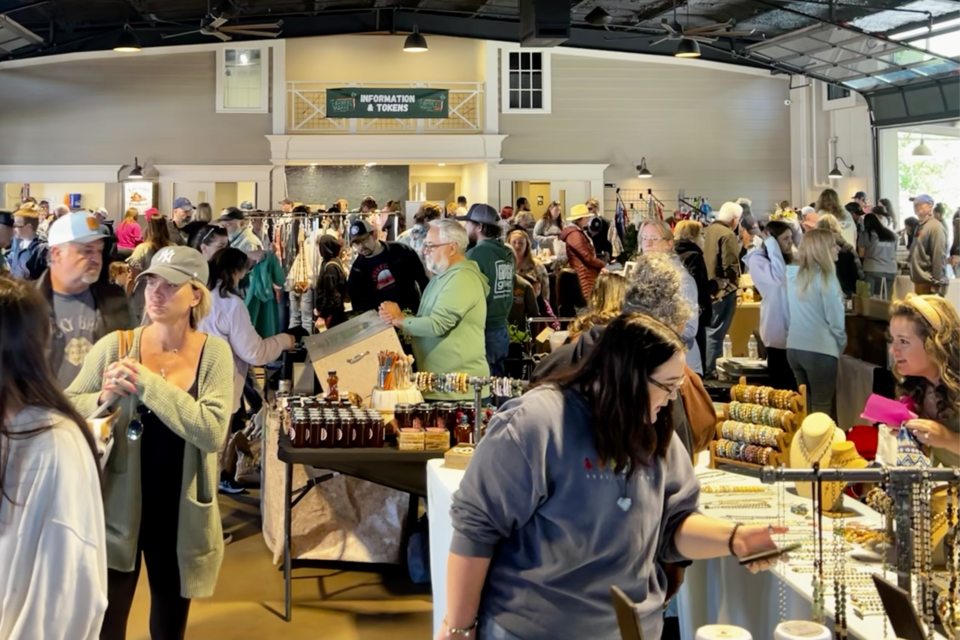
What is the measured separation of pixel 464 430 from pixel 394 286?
2575mm

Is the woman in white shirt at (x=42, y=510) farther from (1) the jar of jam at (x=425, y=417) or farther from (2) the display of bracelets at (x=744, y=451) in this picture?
(1) the jar of jam at (x=425, y=417)

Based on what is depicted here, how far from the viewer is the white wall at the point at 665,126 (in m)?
19.4

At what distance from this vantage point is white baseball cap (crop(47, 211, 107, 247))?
11.2 ft

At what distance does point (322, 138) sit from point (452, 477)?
15803 millimetres

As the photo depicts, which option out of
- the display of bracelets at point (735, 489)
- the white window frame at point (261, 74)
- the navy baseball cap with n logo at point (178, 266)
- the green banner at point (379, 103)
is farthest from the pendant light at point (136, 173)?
the display of bracelets at point (735, 489)

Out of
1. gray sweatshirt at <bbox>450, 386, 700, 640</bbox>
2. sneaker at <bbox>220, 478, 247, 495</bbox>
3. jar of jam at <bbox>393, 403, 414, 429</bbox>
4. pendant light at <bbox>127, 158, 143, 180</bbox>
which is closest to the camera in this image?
gray sweatshirt at <bbox>450, 386, 700, 640</bbox>

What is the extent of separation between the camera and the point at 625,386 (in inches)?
79.4

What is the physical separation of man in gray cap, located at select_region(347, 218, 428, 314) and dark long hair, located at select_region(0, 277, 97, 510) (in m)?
4.54

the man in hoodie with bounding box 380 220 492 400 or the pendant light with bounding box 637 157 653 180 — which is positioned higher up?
the pendant light with bounding box 637 157 653 180

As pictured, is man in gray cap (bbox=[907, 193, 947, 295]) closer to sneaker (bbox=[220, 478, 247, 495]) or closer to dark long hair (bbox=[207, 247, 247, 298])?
sneaker (bbox=[220, 478, 247, 495])

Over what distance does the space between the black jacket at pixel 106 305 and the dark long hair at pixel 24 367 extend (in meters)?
1.61

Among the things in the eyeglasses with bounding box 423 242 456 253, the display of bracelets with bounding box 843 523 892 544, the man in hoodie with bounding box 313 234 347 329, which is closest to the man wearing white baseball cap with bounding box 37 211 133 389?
the eyeglasses with bounding box 423 242 456 253

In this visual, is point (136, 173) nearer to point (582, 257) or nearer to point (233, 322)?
point (582, 257)

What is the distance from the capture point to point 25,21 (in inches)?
664
